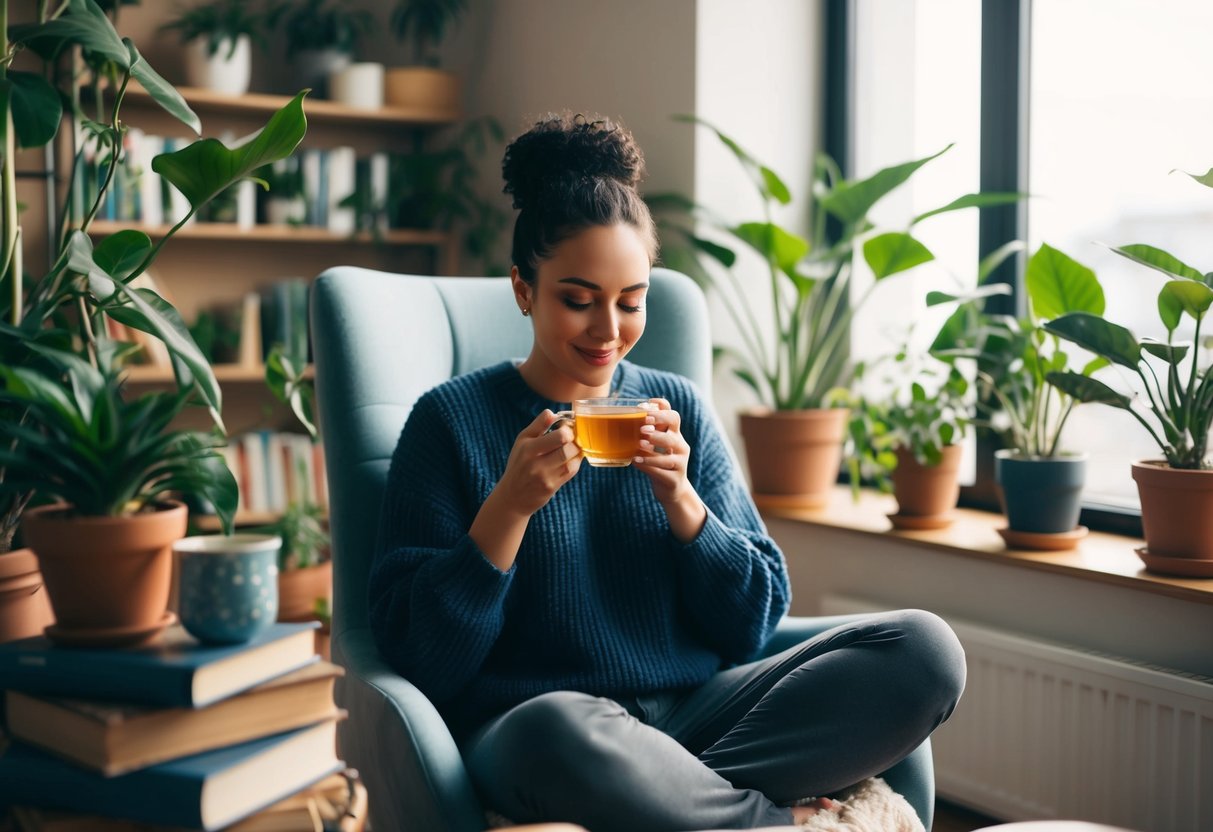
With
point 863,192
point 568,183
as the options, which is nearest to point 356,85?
point 863,192

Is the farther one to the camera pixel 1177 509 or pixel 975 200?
pixel 975 200

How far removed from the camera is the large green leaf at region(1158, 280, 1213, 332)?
1.62 meters

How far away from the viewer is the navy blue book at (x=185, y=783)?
2.80ft

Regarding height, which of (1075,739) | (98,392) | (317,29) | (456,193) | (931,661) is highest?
(317,29)

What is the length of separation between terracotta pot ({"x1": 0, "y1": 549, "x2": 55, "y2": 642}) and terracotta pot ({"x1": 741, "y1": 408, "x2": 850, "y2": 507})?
155cm

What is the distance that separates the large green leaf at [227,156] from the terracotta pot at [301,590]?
1.83 meters

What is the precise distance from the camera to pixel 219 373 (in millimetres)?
3096

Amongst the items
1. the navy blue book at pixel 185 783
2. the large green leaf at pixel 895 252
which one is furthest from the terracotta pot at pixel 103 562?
the large green leaf at pixel 895 252

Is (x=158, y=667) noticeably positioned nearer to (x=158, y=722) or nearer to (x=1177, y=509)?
(x=158, y=722)

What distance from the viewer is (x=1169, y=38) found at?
6.95ft

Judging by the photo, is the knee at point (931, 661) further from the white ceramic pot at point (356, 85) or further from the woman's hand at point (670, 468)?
the white ceramic pot at point (356, 85)

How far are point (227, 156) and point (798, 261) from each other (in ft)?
4.55

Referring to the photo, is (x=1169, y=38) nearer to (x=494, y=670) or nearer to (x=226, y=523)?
(x=494, y=670)

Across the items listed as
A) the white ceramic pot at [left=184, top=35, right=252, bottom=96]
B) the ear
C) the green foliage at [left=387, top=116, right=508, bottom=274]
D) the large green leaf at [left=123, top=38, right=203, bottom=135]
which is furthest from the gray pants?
the white ceramic pot at [left=184, top=35, right=252, bottom=96]
